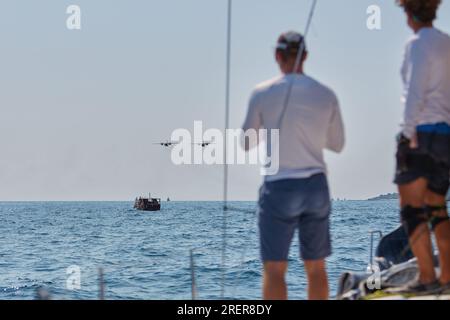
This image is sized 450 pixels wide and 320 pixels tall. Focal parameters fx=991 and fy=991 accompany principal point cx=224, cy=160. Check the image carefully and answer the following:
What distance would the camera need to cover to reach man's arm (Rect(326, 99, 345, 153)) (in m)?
6.45

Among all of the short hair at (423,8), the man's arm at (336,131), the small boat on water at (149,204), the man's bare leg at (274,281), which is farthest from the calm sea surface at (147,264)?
the small boat on water at (149,204)

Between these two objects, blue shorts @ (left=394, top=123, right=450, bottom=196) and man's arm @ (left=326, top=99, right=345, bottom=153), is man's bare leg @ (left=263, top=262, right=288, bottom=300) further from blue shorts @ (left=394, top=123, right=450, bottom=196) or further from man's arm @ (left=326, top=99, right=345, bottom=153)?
blue shorts @ (left=394, top=123, right=450, bottom=196)

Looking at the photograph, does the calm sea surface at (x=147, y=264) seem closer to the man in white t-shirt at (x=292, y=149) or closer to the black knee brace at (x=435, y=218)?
the black knee brace at (x=435, y=218)

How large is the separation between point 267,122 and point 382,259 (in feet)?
9.96

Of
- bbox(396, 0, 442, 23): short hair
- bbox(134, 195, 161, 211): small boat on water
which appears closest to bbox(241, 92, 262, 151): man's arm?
bbox(396, 0, 442, 23): short hair

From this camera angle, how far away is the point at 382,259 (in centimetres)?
896

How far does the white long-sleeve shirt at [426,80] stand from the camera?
641 centimetres

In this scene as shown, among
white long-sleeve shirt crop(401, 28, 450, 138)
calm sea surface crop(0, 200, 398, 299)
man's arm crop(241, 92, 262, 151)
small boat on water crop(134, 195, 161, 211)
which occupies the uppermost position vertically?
white long-sleeve shirt crop(401, 28, 450, 138)

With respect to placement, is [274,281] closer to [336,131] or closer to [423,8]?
[336,131]

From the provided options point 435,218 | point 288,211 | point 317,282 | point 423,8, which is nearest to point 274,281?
point 317,282

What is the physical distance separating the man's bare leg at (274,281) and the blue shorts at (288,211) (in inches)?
1.9

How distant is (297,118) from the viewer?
6328mm
